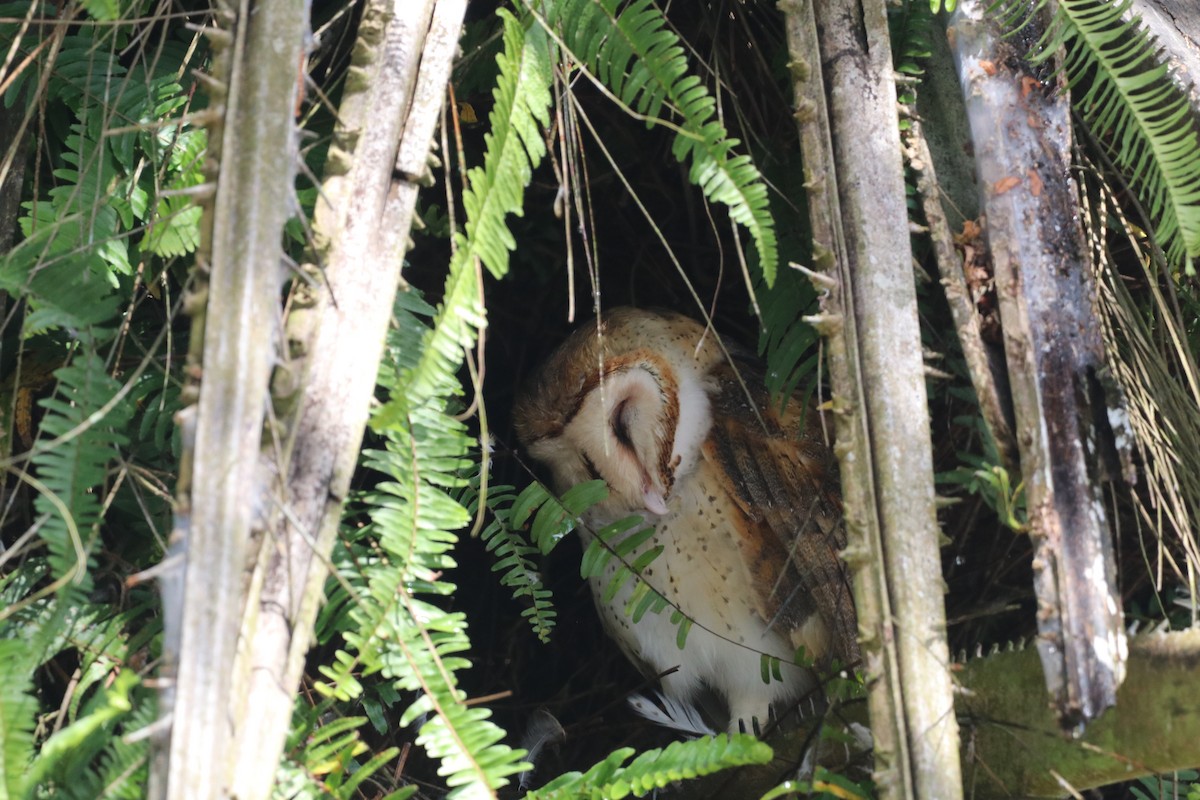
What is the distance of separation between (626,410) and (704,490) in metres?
0.25

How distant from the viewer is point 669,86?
1420 millimetres

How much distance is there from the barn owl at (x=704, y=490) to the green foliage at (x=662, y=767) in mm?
824

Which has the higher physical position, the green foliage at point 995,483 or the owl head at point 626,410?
the owl head at point 626,410

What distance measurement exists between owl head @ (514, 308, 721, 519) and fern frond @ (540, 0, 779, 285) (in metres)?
0.83

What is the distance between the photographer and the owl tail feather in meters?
2.50

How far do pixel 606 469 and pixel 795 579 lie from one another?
47 cm

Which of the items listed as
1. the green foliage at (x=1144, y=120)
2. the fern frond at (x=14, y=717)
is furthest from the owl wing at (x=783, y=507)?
the fern frond at (x=14, y=717)

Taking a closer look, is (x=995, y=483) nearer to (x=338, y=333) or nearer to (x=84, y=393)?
(x=338, y=333)

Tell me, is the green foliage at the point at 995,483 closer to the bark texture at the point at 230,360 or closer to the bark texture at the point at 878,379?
the bark texture at the point at 878,379

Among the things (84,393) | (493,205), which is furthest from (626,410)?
(84,393)

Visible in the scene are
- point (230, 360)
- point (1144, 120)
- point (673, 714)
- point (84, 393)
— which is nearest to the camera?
point (230, 360)

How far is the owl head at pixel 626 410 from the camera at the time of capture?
91.2 inches

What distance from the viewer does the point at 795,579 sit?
2297mm

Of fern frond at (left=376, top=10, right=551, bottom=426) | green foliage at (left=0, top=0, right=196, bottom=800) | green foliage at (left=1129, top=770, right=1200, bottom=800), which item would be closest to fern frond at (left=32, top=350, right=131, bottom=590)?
green foliage at (left=0, top=0, right=196, bottom=800)
